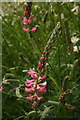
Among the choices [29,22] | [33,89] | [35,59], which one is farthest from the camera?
[35,59]

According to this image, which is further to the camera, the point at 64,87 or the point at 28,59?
the point at 28,59

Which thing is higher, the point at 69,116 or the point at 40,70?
the point at 40,70

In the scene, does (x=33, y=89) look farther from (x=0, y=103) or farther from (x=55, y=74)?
(x=0, y=103)

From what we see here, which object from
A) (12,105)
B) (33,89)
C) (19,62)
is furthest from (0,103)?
(33,89)

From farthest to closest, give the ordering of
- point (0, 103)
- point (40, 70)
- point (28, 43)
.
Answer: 1. point (28, 43)
2. point (0, 103)
3. point (40, 70)

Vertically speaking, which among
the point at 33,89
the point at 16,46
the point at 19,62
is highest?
the point at 16,46

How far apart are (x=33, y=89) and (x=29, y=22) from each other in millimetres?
421

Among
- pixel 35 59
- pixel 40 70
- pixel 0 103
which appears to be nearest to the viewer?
pixel 40 70

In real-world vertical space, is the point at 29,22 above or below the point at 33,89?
above

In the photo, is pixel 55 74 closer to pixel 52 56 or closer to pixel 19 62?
pixel 52 56

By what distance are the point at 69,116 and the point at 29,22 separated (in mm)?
623

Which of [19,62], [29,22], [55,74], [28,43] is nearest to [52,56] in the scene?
[55,74]

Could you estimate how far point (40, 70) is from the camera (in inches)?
37.7

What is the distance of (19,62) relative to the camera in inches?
77.9
